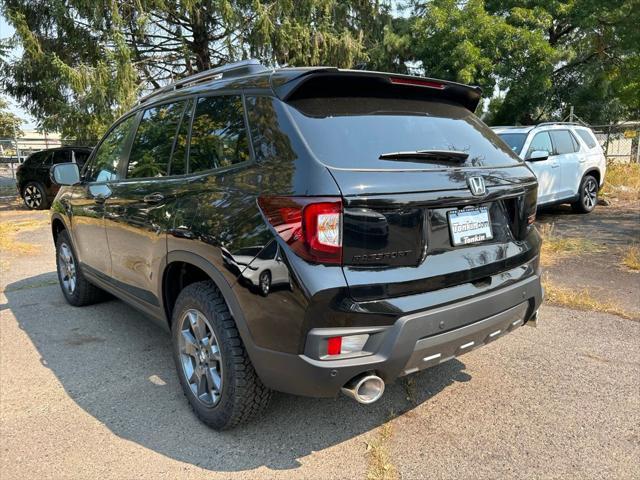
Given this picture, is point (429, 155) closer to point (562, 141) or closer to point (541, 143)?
point (541, 143)

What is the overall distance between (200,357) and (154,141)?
1.56 meters

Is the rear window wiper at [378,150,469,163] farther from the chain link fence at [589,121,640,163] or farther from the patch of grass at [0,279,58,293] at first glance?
the chain link fence at [589,121,640,163]

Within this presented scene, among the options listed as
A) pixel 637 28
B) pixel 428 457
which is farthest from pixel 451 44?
pixel 428 457

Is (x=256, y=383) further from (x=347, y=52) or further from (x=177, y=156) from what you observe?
(x=347, y=52)

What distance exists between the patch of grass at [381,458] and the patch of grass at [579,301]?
2.78 meters

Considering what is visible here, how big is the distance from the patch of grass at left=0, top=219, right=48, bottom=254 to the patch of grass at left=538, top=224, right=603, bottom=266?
25.3 ft

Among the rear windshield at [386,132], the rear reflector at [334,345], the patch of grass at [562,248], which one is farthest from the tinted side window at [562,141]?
the rear reflector at [334,345]

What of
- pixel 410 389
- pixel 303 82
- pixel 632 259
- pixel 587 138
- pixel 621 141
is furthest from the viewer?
pixel 621 141

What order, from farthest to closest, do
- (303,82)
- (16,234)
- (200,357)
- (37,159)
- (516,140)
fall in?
(37,159) → (16,234) → (516,140) → (200,357) → (303,82)

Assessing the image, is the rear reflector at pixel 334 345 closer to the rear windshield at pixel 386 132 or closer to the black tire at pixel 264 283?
the black tire at pixel 264 283

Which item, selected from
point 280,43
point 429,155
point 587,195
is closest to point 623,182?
point 587,195

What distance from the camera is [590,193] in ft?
33.5

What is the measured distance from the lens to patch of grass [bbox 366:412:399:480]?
7.99 ft

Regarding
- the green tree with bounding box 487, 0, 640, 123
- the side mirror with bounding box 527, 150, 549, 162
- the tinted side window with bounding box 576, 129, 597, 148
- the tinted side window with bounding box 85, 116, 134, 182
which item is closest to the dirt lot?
the tinted side window with bounding box 85, 116, 134, 182
